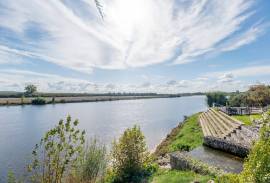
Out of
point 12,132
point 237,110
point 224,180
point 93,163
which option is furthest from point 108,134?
point 224,180

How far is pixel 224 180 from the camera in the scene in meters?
6.05

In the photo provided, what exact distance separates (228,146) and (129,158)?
6949 mm

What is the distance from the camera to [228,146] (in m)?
15.7

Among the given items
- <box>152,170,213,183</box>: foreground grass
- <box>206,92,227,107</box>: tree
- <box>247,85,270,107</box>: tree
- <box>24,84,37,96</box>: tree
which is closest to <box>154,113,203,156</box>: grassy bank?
<box>152,170,213,183</box>: foreground grass

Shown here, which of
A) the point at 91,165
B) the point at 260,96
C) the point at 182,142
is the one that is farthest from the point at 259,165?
the point at 260,96

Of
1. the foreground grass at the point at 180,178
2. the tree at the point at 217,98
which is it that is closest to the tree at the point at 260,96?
the tree at the point at 217,98

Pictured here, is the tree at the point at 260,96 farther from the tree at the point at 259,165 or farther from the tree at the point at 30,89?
the tree at the point at 30,89

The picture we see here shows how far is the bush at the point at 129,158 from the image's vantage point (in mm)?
11383

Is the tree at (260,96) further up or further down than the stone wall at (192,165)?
further up

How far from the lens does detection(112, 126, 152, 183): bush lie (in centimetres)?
1138

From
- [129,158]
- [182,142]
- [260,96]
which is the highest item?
[260,96]

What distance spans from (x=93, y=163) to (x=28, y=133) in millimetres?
28878

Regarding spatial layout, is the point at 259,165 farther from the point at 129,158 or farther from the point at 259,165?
the point at 129,158

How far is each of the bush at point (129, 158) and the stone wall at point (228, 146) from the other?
5505 millimetres
